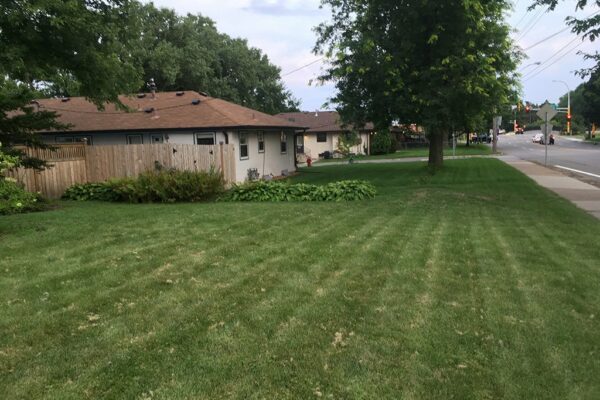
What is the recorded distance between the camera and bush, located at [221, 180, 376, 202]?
46.3 ft

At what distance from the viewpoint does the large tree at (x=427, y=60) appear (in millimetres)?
19984

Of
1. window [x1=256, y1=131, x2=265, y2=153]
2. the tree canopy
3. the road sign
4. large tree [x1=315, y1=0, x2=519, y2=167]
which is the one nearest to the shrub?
the tree canopy

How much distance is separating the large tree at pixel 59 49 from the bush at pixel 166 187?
7.69 ft

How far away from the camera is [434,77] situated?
2061 cm

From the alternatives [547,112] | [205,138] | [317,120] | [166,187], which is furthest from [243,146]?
[317,120]

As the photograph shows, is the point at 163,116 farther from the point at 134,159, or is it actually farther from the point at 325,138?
the point at 325,138

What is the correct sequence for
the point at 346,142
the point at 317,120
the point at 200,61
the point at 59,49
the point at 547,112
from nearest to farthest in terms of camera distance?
the point at 59,49 < the point at 547,112 < the point at 200,61 < the point at 346,142 < the point at 317,120

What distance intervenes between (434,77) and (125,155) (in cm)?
1219

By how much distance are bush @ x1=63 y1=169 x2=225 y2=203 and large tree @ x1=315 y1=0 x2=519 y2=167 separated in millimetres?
9648

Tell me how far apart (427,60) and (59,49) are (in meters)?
15.0

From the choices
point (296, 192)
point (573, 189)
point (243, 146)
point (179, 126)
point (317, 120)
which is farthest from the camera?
point (317, 120)

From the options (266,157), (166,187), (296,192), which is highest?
(266,157)

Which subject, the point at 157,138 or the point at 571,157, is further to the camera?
the point at 571,157

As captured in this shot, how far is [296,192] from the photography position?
1444 cm
